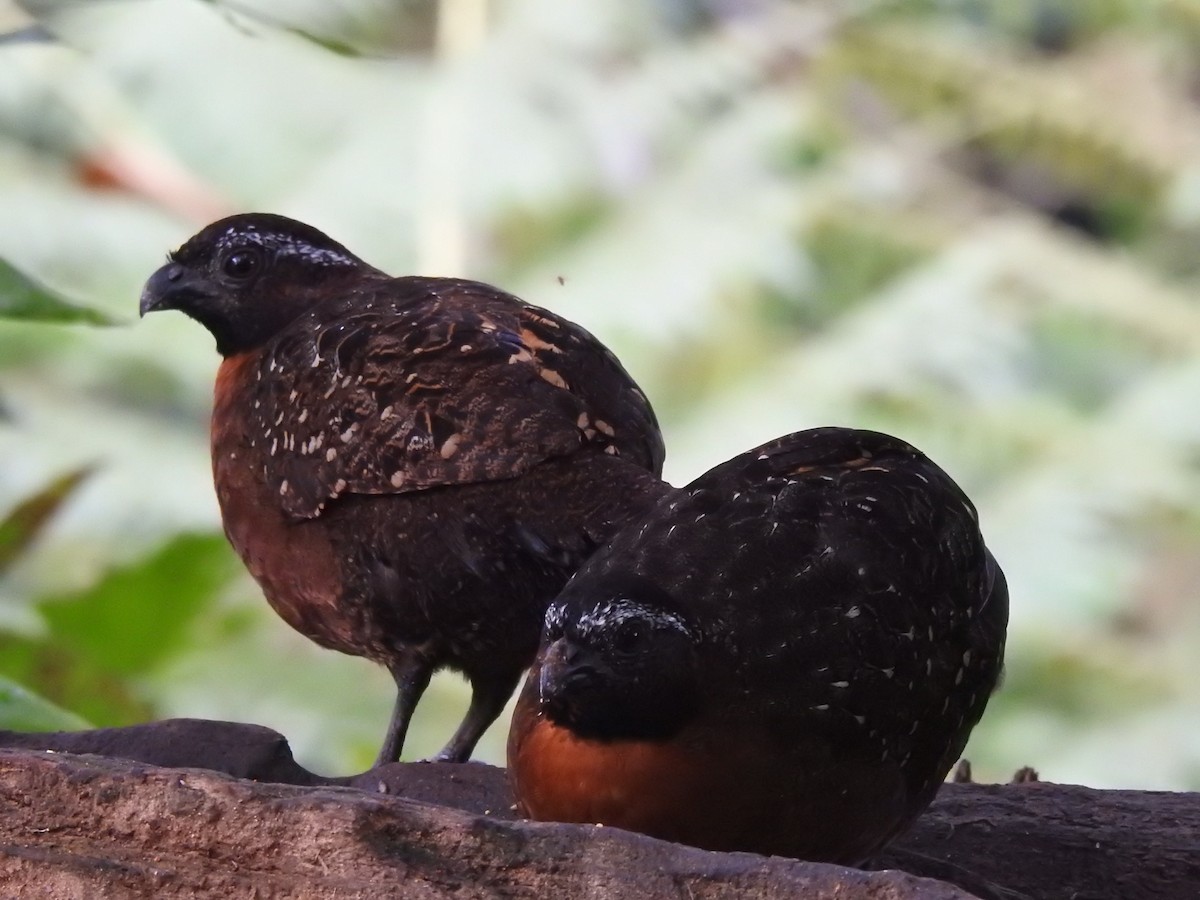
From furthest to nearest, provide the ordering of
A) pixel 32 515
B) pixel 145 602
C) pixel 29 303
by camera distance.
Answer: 1. pixel 145 602
2. pixel 32 515
3. pixel 29 303

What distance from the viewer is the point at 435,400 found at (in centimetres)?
260

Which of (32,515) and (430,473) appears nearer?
(430,473)

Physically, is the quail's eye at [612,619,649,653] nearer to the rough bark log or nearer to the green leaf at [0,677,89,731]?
the rough bark log

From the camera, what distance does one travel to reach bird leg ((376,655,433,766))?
2678mm

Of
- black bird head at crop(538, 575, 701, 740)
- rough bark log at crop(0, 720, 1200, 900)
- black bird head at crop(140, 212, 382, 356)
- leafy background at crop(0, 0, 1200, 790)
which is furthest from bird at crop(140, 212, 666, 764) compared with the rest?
leafy background at crop(0, 0, 1200, 790)

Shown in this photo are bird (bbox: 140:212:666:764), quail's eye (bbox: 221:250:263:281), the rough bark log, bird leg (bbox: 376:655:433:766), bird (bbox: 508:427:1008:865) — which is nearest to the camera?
the rough bark log

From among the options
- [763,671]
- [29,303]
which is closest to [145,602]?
[29,303]

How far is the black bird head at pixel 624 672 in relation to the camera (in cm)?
200

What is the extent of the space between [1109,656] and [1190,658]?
1.35 feet

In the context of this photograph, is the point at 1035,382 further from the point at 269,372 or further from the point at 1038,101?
the point at 269,372

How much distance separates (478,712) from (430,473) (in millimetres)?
532

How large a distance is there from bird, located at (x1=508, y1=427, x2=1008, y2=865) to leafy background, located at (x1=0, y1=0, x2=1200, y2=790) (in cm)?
365

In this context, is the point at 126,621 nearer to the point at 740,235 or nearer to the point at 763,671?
the point at 763,671

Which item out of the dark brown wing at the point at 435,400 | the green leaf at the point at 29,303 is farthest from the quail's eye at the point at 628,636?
the green leaf at the point at 29,303
